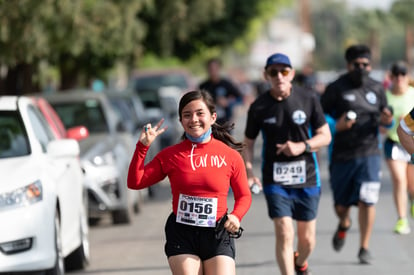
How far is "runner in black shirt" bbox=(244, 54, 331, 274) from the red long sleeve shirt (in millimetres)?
2168

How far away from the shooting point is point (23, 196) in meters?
8.75

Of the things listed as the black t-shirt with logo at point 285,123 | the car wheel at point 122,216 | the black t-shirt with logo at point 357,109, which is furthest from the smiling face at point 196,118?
the car wheel at point 122,216

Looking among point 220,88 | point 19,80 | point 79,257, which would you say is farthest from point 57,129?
point 19,80

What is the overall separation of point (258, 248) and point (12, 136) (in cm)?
325

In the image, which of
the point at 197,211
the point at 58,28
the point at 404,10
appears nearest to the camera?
the point at 197,211

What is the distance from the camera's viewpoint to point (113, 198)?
14.0m

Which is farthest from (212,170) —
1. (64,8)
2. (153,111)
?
(153,111)

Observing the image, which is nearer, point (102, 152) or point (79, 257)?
point (79, 257)

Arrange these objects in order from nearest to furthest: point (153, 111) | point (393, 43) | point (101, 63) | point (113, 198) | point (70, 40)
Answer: point (113, 198)
point (70, 40)
point (153, 111)
point (101, 63)
point (393, 43)

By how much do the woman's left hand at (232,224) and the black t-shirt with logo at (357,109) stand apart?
4.66 meters

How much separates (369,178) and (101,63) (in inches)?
812

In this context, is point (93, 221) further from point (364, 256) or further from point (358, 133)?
point (364, 256)

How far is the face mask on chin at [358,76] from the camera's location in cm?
1084

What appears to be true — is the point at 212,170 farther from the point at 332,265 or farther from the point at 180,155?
the point at 332,265
